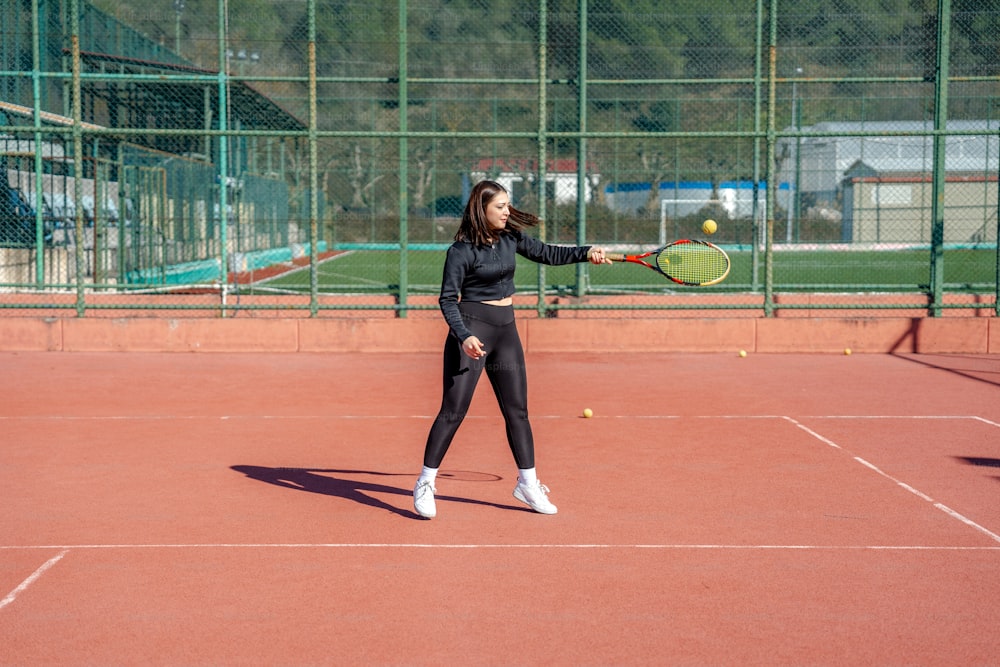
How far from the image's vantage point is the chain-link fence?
50.8 feet

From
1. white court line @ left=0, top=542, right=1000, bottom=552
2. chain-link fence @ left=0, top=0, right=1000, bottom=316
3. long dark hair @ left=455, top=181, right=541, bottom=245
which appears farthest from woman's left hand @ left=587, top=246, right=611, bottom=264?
chain-link fence @ left=0, top=0, right=1000, bottom=316

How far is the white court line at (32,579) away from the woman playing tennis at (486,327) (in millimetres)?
1725

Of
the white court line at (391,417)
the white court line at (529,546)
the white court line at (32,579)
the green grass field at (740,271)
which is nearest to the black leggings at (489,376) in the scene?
the white court line at (529,546)

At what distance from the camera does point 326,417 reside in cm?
953

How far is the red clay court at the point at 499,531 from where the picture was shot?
176 inches

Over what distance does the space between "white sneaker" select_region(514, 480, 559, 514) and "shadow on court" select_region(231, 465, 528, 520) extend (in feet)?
0.54

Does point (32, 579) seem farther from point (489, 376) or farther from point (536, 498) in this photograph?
point (536, 498)

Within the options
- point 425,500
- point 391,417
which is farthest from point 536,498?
point 391,417

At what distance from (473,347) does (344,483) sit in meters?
1.70

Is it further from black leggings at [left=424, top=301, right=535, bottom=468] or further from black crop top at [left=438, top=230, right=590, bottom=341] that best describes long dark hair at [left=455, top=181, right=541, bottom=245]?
black leggings at [left=424, top=301, right=535, bottom=468]

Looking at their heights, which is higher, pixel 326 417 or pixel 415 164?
pixel 415 164

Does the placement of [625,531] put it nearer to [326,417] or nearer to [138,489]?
[138,489]

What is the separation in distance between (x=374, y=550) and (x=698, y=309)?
29.9 ft

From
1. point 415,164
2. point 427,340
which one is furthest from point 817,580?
A: point 415,164
